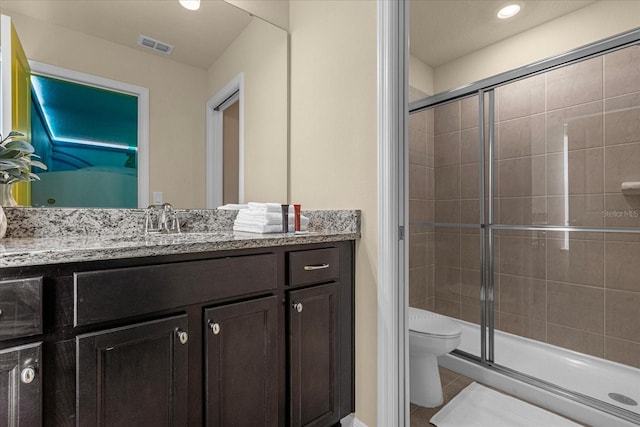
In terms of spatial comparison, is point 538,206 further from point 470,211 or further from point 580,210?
point 470,211

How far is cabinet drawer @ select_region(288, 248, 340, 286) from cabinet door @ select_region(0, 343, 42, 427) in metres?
0.73

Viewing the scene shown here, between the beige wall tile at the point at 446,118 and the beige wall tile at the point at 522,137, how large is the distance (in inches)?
12.2

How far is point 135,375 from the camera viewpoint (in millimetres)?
860

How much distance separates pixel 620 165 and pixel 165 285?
1.99 metres

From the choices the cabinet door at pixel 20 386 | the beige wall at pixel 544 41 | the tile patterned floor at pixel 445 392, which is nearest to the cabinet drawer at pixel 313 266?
the cabinet door at pixel 20 386

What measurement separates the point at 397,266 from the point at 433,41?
44.1 inches

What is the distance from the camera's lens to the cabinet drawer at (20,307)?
2.25ft

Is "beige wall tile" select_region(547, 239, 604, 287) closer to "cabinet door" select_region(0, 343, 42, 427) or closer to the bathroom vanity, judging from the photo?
the bathroom vanity

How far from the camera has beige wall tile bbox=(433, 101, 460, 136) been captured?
175 cm

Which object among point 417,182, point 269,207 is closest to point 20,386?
point 269,207

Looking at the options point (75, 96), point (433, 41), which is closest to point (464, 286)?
point (433, 41)

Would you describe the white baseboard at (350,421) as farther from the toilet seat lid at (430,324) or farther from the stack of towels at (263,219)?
the stack of towels at (263,219)

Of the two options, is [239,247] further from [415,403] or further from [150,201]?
[415,403]

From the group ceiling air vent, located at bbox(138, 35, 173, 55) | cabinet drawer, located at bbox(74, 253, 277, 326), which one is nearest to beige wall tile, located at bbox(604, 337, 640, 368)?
cabinet drawer, located at bbox(74, 253, 277, 326)
